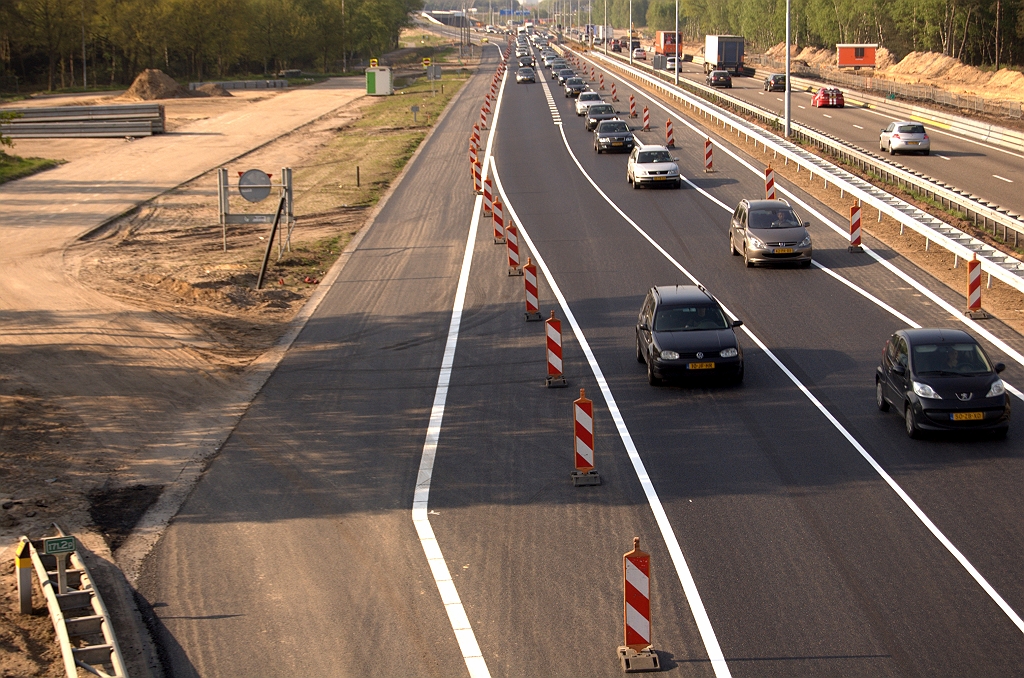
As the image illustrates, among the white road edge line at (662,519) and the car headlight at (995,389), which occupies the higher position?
the car headlight at (995,389)

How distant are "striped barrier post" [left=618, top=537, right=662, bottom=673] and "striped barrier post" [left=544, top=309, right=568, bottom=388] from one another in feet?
26.7

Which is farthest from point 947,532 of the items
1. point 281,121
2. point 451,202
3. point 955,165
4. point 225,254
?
point 281,121

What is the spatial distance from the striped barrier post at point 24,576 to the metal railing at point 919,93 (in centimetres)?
6277

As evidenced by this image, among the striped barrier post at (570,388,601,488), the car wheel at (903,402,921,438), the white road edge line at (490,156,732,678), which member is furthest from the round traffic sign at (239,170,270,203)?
the car wheel at (903,402,921,438)

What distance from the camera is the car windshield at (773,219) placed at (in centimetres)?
2725

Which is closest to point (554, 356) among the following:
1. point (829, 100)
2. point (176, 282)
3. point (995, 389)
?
point (995, 389)

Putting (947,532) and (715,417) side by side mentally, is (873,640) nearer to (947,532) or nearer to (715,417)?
(947,532)

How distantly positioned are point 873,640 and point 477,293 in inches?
636

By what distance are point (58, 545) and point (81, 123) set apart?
58538 mm

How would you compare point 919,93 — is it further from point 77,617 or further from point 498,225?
point 77,617

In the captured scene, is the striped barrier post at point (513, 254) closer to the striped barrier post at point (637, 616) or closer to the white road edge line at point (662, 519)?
the white road edge line at point (662, 519)

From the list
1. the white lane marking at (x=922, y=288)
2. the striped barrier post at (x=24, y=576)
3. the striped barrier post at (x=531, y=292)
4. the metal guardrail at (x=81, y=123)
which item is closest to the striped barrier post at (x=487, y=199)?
the white lane marking at (x=922, y=288)

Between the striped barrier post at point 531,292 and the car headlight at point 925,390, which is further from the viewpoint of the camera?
the striped barrier post at point 531,292

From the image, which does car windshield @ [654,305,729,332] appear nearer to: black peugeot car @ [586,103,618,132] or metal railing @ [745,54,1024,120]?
black peugeot car @ [586,103,618,132]
